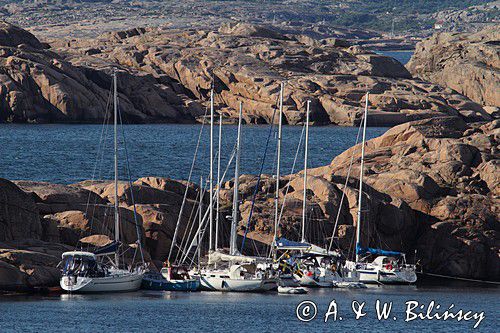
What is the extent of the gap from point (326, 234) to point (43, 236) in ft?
50.3

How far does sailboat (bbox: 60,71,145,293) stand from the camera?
2099 inches

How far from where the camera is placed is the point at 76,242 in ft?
191

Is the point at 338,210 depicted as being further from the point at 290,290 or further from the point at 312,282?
the point at 290,290

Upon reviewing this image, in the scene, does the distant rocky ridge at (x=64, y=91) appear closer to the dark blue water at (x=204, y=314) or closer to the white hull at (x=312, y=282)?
the white hull at (x=312, y=282)

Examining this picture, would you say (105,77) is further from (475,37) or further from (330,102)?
(475,37)

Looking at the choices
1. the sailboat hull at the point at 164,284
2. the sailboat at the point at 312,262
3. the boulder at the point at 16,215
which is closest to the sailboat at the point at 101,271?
the sailboat hull at the point at 164,284

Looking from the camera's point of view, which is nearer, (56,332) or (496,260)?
(56,332)

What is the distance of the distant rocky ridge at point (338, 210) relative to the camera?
57.0 m

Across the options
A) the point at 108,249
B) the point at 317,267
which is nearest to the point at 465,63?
the point at 317,267

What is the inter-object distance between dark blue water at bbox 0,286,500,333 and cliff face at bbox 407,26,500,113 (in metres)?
110

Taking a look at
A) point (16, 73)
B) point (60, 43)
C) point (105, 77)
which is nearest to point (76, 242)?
point (16, 73)

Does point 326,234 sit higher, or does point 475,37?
point 475,37

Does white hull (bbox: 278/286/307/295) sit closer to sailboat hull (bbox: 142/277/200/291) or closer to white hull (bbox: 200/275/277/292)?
white hull (bbox: 200/275/277/292)

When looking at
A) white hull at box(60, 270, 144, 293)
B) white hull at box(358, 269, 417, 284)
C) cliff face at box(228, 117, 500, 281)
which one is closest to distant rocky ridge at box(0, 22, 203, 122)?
cliff face at box(228, 117, 500, 281)
